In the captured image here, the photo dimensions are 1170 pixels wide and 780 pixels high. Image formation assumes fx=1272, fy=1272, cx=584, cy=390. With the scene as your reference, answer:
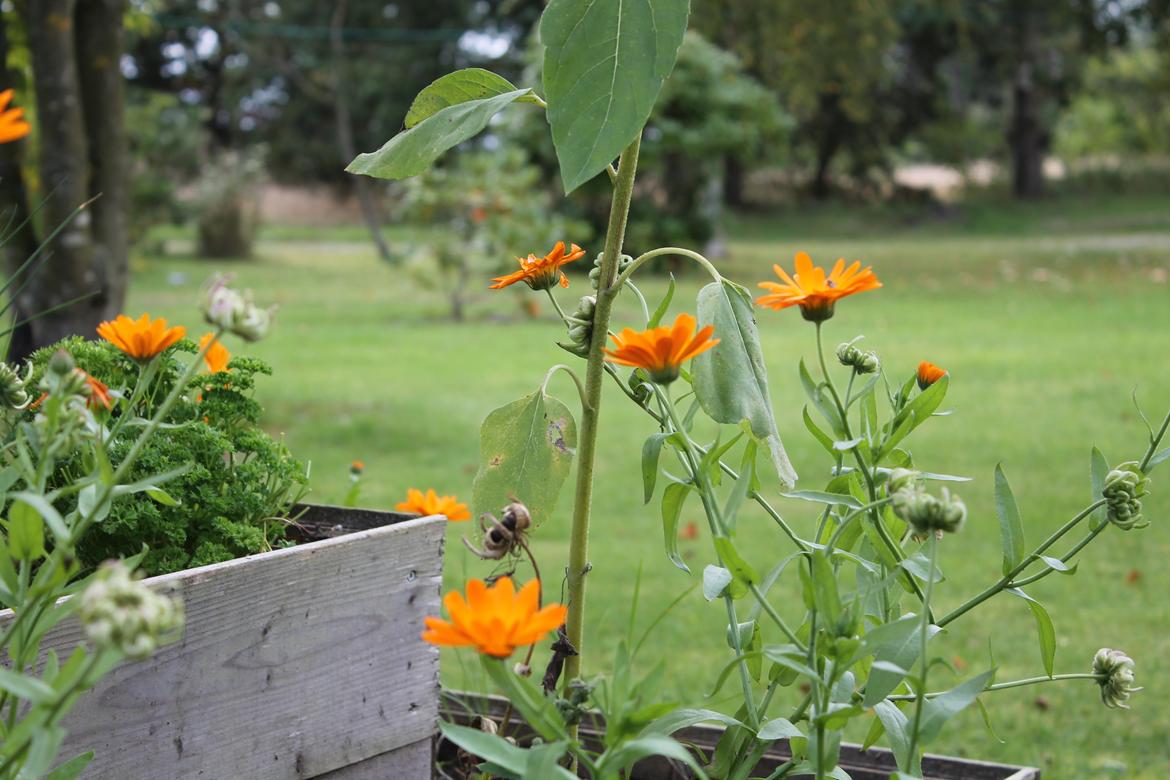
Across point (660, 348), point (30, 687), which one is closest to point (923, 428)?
point (660, 348)

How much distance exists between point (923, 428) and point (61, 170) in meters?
3.62

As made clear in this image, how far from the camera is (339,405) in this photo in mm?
5902

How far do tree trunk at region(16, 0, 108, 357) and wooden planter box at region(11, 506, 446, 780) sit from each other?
8.96 feet

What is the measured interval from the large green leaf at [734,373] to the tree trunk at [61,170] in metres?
3.13

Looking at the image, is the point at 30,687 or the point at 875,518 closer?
the point at 30,687

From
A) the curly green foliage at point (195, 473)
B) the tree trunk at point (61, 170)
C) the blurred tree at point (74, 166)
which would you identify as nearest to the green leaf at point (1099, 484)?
the curly green foliage at point (195, 473)

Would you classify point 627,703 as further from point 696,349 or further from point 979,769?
point 979,769

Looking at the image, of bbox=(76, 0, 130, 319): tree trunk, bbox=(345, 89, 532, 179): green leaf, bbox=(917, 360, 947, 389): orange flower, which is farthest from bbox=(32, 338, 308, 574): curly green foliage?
bbox=(76, 0, 130, 319): tree trunk

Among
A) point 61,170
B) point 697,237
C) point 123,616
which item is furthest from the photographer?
point 697,237

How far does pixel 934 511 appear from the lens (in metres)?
0.94

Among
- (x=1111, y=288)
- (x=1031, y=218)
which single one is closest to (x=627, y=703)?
(x=1111, y=288)

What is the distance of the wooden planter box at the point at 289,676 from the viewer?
4.22ft

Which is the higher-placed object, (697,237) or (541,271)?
(541,271)

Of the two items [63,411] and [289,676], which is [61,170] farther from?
[63,411]
